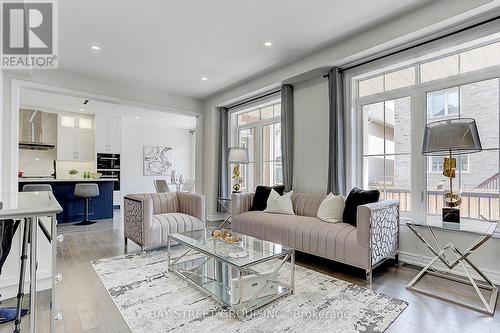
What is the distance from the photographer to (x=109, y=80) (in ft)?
16.3

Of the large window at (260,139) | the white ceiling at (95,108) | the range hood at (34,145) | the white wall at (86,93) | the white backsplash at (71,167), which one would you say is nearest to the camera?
the white wall at (86,93)

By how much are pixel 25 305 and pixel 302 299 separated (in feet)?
7.47

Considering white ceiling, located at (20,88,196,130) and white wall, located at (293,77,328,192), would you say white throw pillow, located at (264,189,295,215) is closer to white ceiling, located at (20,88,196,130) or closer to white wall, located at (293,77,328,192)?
white wall, located at (293,77,328,192)

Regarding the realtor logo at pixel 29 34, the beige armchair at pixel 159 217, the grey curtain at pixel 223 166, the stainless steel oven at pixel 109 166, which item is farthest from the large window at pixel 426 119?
the stainless steel oven at pixel 109 166

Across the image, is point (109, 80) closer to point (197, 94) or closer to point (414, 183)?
point (197, 94)

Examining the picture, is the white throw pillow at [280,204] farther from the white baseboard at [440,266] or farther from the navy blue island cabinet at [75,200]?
the navy blue island cabinet at [75,200]

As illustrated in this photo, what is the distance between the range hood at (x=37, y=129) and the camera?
22.4ft

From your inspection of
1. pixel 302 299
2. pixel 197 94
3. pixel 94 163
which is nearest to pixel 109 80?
pixel 197 94

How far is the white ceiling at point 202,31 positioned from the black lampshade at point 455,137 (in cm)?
135

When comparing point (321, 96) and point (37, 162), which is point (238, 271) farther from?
point (37, 162)

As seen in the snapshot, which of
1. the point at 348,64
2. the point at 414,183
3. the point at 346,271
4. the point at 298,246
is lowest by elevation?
the point at 346,271

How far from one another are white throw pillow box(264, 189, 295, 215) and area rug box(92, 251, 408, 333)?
3.91 feet

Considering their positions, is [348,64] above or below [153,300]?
above

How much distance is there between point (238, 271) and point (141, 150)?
7.88 m
